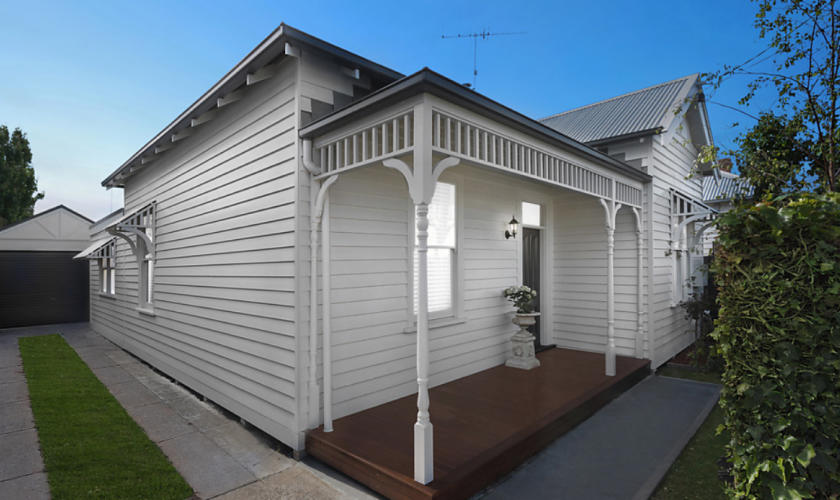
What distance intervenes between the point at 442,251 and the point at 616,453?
9.48ft

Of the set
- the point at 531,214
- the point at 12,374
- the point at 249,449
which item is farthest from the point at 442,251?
the point at 12,374

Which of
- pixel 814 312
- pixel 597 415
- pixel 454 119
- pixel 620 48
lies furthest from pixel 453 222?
pixel 620 48

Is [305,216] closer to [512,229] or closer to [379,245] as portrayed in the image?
[379,245]

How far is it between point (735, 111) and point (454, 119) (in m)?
4.30

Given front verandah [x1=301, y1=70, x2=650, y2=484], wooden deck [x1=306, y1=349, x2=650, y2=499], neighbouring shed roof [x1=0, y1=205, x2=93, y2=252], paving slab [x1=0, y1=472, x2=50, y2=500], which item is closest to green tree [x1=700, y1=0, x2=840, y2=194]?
front verandah [x1=301, y1=70, x2=650, y2=484]

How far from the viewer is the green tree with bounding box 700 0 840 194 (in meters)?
4.14

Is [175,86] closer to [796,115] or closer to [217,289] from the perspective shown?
[217,289]

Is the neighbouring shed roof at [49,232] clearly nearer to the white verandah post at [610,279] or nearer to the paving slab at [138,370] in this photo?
the paving slab at [138,370]

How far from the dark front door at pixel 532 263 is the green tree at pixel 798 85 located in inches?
114

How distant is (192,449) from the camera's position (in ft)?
13.0

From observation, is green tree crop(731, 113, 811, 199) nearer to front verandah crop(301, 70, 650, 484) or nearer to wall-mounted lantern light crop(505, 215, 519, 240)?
front verandah crop(301, 70, 650, 484)

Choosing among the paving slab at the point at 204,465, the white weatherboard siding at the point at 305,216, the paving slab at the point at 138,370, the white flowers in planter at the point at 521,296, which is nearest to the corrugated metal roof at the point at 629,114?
the white flowers in planter at the point at 521,296

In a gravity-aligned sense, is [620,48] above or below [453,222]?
above

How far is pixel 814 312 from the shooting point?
1.93m
